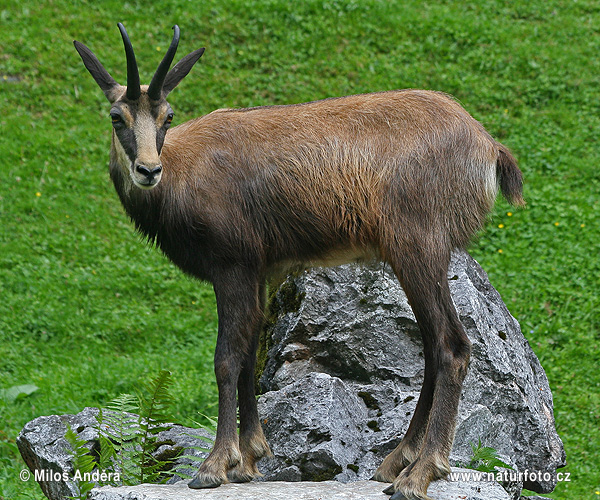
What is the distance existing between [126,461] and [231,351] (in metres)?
1.16

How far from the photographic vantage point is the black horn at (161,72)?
15.5 ft

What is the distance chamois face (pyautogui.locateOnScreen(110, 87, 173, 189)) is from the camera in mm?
4621

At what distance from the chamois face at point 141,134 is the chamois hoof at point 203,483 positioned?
69.8 inches

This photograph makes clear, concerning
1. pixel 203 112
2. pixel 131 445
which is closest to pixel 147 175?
pixel 131 445

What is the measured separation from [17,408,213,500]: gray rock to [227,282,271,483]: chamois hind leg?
263 millimetres

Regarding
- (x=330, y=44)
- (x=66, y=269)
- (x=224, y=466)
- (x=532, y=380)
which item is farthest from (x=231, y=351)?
(x=330, y=44)

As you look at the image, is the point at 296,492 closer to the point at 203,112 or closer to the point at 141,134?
the point at 141,134

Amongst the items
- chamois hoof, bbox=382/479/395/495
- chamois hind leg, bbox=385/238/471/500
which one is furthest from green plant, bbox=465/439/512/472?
chamois hoof, bbox=382/479/395/495

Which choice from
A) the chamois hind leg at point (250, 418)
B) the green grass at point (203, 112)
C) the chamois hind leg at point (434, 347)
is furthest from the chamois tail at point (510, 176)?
the green grass at point (203, 112)

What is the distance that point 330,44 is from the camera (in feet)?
45.3

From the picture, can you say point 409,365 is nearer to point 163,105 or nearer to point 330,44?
point 163,105

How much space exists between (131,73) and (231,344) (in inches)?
70.3

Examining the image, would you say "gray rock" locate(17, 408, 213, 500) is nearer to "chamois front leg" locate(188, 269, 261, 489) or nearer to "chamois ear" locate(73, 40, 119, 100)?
"chamois front leg" locate(188, 269, 261, 489)

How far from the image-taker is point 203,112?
12.5 m
